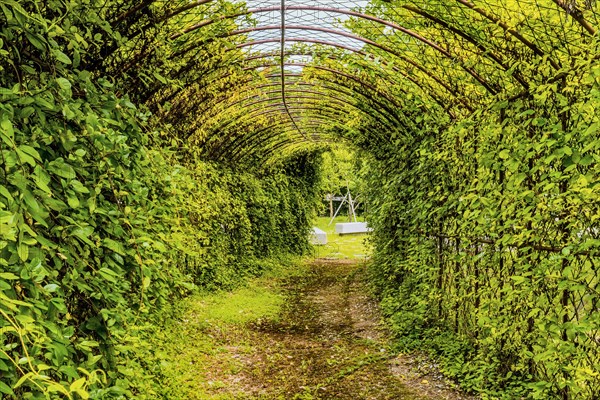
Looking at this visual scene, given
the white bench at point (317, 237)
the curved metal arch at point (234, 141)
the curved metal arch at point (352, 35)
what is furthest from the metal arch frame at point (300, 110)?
the white bench at point (317, 237)

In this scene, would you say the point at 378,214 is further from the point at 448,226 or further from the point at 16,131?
the point at 16,131

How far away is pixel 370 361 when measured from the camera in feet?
17.4

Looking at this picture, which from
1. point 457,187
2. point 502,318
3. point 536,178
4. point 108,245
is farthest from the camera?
point 457,187

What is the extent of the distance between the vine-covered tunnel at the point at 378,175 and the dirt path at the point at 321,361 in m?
0.42

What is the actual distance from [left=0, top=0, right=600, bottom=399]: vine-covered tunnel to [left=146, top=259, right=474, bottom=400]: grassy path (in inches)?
21.1

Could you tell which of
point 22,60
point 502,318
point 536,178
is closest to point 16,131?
point 22,60

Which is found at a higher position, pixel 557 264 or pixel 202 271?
pixel 557 264

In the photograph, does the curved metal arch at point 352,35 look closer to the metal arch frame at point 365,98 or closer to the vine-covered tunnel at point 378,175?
the vine-covered tunnel at point 378,175

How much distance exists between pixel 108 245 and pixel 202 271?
22.5ft

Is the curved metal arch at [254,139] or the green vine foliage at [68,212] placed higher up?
the curved metal arch at [254,139]

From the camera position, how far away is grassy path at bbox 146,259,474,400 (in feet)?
14.8

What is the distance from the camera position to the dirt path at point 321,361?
4512mm

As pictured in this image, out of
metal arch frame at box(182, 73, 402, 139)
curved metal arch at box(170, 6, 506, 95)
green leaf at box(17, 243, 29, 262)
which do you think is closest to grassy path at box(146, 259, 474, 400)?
green leaf at box(17, 243, 29, 262)

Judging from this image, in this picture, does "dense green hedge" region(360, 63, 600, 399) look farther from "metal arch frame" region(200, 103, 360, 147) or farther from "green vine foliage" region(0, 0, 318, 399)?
"metal arch frame" region(200, 103, 360, 147)
